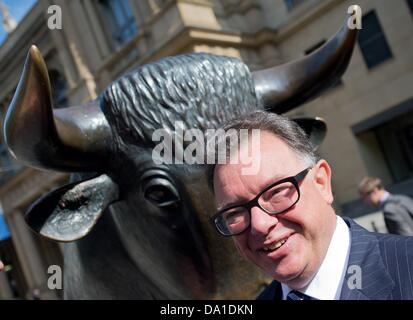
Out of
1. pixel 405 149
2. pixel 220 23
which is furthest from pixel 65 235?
pixel 405 149

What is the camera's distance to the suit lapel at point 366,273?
0.96m

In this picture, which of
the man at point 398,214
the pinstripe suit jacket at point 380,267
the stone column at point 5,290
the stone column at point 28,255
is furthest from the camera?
the stone column at point 5,290

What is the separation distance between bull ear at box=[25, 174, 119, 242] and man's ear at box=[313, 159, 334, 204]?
88 cm

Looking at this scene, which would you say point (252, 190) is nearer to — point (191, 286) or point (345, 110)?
point (191, 286)

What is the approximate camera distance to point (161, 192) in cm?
158

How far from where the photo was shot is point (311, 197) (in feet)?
3.54

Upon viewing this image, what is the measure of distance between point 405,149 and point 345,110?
8.16ft

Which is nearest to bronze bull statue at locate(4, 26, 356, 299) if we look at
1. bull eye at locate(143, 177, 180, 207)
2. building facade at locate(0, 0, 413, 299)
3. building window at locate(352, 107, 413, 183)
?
bull eye at locate(143, 177, 180, 207)

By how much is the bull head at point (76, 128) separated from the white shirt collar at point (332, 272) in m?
0.84

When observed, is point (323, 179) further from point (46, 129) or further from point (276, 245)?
point (46, 129)

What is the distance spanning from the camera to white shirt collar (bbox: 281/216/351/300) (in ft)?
3.38

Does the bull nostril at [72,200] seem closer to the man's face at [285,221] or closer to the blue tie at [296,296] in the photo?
the man's face at [285,221]

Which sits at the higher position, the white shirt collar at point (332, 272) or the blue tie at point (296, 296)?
the white shirt collar at point (332, 272)

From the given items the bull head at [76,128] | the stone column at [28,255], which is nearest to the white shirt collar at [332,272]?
the bull head at [76,128]
